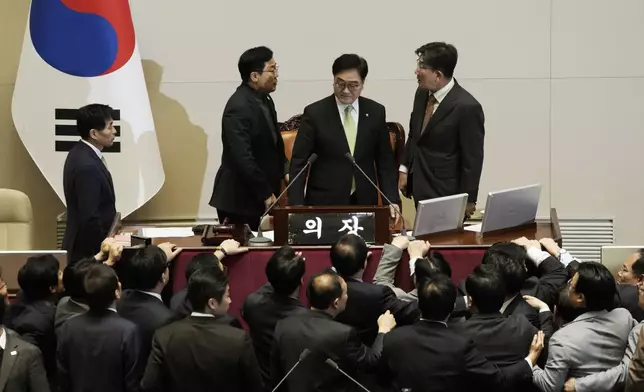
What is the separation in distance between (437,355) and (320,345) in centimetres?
41

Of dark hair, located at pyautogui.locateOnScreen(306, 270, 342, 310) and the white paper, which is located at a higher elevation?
the white paper

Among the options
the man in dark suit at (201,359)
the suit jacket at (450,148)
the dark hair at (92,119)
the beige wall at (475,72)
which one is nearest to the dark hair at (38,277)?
the man in dark suit at (201,359)

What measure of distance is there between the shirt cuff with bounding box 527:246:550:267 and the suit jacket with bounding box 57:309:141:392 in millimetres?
1723

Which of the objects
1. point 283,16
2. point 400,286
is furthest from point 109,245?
point 283,16

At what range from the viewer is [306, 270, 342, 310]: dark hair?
11.9ft

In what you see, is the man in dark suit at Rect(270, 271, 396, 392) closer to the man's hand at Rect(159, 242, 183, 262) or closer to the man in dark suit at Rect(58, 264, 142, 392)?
the man in dark suit at Rect(58, 264, 142, 392)

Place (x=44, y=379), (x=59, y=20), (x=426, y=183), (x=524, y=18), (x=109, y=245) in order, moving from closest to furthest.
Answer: (x=44, y=379) < (x=109, y=245) < (x=426, y=183) < (x=59, y=20) < (x=524, y=18)

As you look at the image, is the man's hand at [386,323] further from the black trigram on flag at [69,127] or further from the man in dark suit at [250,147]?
the black trigram on flag at [69,127]

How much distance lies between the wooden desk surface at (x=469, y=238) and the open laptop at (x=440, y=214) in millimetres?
45

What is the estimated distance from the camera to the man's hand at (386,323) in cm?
379

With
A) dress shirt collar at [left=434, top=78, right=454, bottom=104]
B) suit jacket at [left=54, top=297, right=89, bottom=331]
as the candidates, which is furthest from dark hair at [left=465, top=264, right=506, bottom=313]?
dress shirt collar at [left=434, top=78, right=454, bottom=104]

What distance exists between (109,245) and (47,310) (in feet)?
1.39

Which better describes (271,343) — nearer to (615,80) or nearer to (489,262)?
(489,262)

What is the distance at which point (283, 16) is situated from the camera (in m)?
7.05
